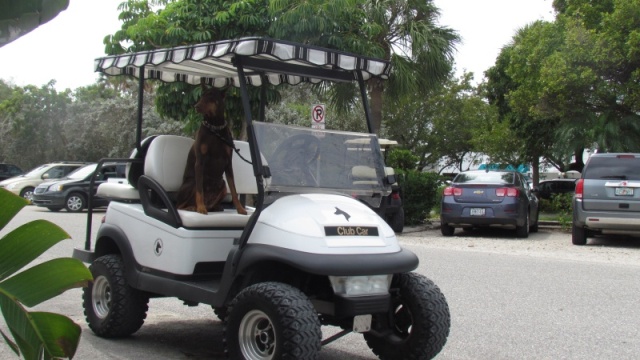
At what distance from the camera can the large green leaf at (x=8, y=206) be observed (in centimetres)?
106

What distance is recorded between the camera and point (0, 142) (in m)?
36.9

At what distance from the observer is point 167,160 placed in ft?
20.6

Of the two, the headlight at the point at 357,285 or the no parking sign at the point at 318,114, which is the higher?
the no parking sign at the point at 318,114

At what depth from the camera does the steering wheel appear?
5219 millimetres

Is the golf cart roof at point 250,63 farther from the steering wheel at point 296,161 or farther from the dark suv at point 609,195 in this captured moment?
the dark suv at point 609,195

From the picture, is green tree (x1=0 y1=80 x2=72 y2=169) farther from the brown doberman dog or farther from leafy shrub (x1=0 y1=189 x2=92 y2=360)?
leafy shrub (x1=0 y1=189 x2=92 y2=360)

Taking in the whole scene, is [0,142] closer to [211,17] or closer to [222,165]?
[211,17]

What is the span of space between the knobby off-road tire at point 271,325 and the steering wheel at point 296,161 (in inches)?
37.1

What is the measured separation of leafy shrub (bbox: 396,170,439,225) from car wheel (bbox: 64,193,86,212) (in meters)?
9.95

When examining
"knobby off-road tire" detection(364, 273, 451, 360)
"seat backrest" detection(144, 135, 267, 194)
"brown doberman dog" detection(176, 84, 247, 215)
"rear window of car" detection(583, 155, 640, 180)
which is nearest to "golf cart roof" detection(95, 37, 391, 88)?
"brown doberman dog" detection(176, 84, 247, 215)

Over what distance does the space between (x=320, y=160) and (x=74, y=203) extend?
59.0ft

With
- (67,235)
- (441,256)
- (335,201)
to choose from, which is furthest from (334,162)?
(441,256)

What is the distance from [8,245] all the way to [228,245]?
464 centimetres

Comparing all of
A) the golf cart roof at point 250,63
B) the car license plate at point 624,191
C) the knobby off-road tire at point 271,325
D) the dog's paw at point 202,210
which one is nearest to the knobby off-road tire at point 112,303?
the dog's paw at point 202,210
